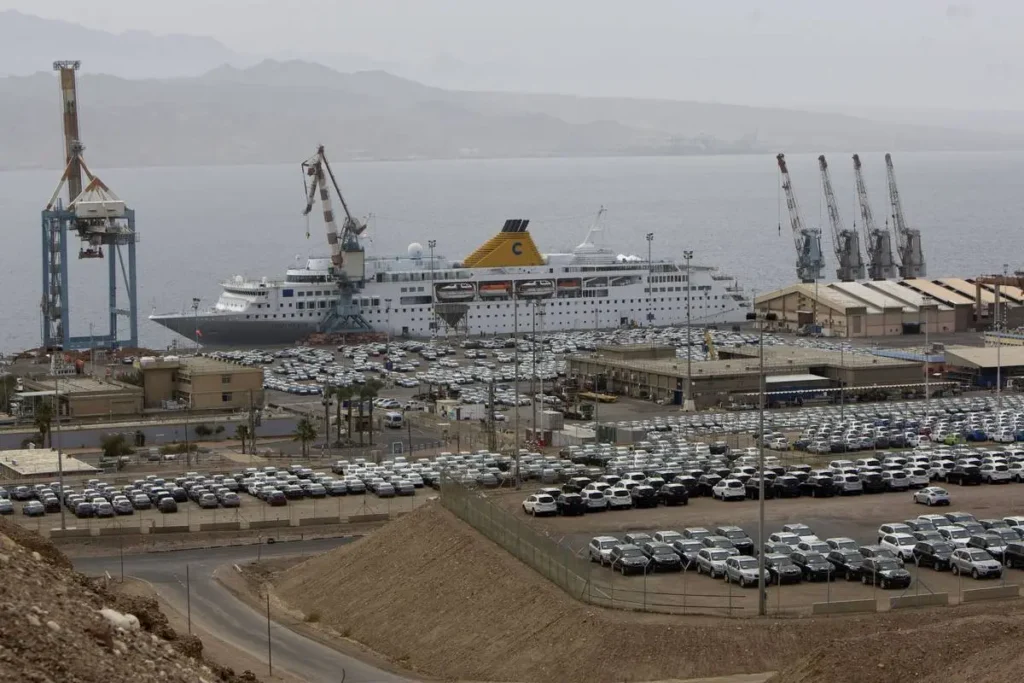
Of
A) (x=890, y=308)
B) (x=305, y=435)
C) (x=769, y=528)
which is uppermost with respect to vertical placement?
(x=890, y=308)

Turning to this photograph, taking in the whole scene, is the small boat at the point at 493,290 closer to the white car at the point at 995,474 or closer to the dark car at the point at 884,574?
the white car at the point at 995,474

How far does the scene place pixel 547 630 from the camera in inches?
683

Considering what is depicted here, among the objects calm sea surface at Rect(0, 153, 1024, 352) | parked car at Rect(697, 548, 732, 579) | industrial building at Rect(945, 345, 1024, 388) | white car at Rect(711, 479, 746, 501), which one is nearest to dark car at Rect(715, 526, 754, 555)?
parked car at Rect(697, 548, 732, 579)

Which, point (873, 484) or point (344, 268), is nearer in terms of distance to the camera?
point (873, 484)

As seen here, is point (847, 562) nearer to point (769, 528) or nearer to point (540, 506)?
point (769, 528)

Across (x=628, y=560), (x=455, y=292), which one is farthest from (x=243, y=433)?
(x=455, y=292)

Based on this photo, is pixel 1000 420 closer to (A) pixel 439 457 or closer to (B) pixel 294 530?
(A) pixel 439 457

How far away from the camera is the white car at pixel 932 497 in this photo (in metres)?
22.1

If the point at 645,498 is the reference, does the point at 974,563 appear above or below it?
above

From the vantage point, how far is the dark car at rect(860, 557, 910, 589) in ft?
57.4

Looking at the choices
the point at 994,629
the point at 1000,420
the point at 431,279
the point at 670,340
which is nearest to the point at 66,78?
the point at 431,279

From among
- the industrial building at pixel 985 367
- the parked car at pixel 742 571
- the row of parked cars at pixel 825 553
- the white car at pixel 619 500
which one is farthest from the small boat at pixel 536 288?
the parked car at pixel 742 571

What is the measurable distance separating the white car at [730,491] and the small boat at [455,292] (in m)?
43.8

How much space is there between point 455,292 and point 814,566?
163 ft
